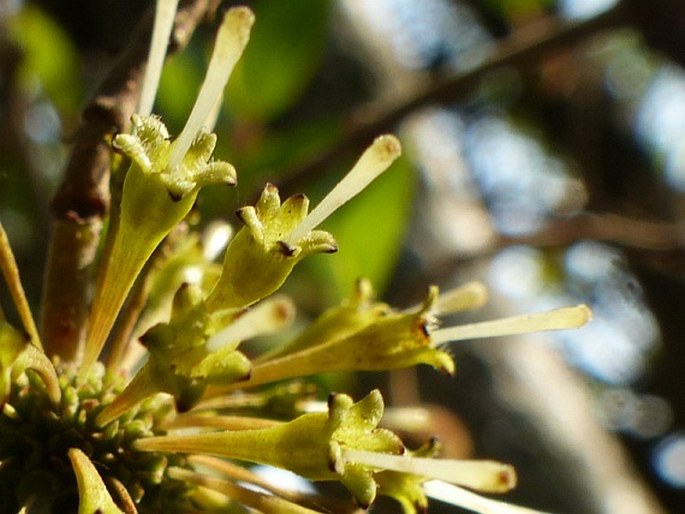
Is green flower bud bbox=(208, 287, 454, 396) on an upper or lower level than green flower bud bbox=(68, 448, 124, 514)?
upper

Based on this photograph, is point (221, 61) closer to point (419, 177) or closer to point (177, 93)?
point (177, 93)

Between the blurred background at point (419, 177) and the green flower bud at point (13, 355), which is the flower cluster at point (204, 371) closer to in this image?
the green flower bud at point (13, 355)

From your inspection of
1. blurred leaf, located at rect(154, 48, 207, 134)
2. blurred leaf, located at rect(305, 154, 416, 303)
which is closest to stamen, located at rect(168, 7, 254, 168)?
blurred leaf, located at rect(305, 154, 416, 303)

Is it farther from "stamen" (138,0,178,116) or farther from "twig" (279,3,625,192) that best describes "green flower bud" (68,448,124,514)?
"twig" (279,3,625,192)

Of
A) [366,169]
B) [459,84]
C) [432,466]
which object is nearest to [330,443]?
[432,466]

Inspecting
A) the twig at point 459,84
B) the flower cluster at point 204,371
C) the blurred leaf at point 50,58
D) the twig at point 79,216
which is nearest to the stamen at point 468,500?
the flower cluster at point 204,371
